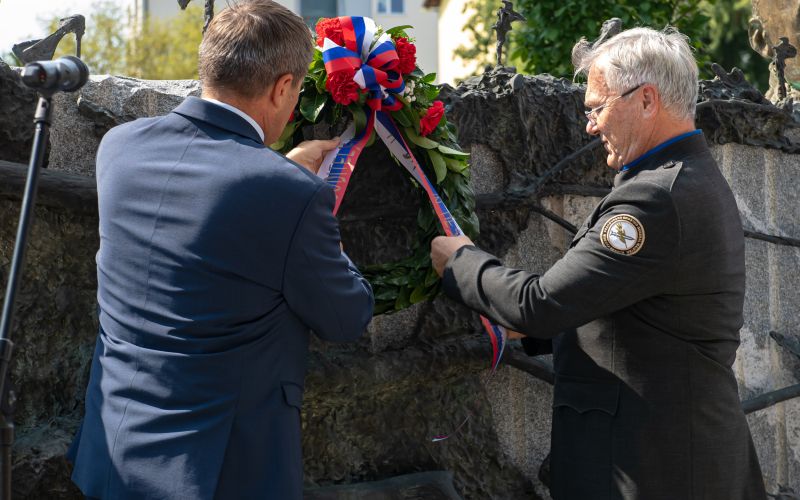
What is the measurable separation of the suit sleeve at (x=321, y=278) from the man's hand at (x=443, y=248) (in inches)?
24.6

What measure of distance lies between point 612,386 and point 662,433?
16cm

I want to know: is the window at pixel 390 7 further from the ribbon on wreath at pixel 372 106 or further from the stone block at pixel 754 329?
the ribbon on wreath at pixel 372 106

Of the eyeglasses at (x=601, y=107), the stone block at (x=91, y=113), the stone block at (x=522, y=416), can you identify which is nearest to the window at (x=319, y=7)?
the stone block at (x=522, y=416)

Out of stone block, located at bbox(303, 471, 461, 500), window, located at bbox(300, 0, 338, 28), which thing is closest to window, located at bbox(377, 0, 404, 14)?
window, located at bbox(300, 0, 338, 28)

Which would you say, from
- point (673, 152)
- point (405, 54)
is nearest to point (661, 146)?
point (673, 152)

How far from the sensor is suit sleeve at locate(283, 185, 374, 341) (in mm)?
1979

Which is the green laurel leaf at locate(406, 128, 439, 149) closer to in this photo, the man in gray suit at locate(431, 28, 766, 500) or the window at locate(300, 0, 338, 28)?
the man in gray suit at locate(431, 28, 766, 500)

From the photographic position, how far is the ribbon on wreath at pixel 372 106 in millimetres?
2641

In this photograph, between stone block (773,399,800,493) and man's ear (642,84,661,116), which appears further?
stone block (773,399,800,493)

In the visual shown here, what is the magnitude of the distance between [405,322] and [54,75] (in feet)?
5.29

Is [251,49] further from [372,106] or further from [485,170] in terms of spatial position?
[485,170]

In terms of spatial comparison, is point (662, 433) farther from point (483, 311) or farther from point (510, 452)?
point (510, 452)

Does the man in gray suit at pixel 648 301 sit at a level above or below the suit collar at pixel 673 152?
below

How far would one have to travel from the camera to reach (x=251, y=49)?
2041mm
